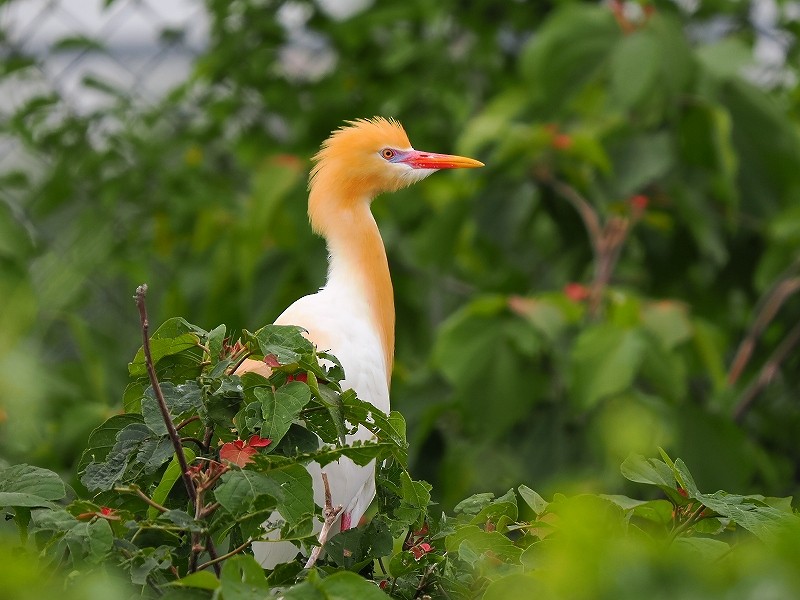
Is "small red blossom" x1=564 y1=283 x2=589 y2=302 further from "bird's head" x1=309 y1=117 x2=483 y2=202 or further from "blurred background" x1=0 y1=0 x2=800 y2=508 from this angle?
"bird's head" x1=309 y1=117 x2=483 y2=202

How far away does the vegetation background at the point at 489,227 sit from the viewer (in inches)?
87.7

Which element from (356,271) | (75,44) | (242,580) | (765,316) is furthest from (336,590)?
(75,44)

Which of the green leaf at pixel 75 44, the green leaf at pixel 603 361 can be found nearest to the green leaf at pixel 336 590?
the green leaf at pixel 603 361

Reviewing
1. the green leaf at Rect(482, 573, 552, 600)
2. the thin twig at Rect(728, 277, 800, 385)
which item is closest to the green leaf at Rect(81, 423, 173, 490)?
the green leaf at Rect(482, 573, 552, 600)

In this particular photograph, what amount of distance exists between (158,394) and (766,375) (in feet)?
6.91

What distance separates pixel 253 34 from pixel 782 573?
9.26 feet

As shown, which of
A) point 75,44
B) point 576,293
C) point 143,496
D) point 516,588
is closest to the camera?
point 516,588

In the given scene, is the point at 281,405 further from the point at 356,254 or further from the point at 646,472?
the point at 356,254

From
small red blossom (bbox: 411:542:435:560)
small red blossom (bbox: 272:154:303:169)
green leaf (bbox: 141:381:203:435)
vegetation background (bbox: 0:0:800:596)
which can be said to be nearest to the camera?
green leaf (bbox: 141:381:203:435)

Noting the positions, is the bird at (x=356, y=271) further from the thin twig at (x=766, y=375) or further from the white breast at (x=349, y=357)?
the thin twig at (x=766, y=375)

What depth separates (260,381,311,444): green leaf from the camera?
707mm

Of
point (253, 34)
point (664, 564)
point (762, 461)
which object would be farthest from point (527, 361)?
point (664, 564)

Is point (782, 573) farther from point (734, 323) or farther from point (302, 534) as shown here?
point (734, 323)

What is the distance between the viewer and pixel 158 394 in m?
0.69
